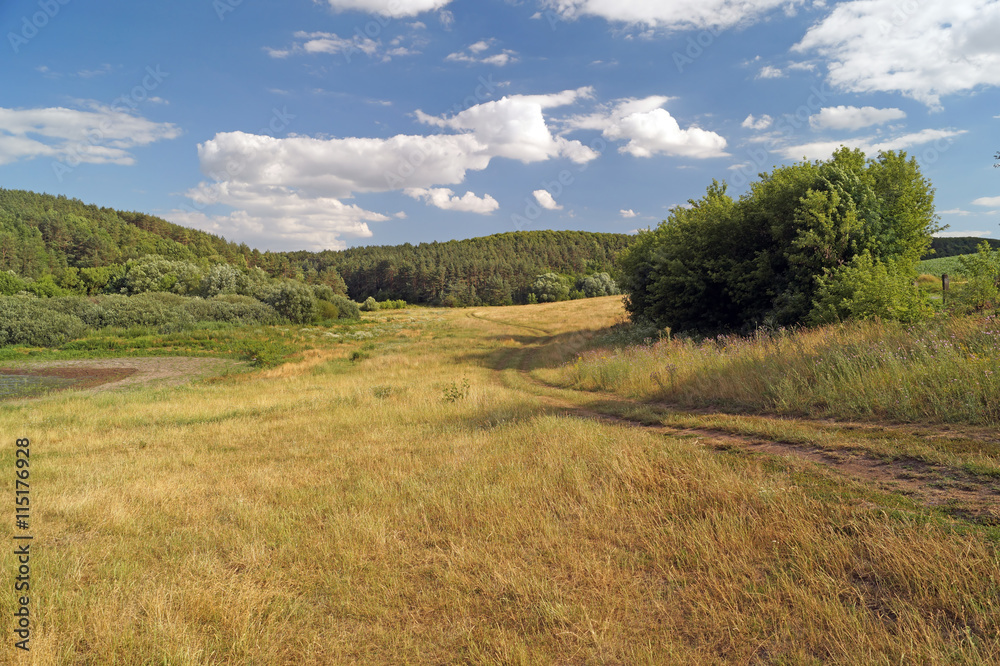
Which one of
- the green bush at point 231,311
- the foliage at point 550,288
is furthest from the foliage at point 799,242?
the foliage at point 550,288

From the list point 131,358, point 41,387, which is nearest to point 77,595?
point 41,387

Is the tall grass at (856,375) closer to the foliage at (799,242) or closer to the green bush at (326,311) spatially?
the foliage at (799,242)

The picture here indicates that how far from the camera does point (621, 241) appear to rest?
15925 cm

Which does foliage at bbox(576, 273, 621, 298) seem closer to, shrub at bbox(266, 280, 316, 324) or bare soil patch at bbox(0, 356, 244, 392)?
shrub at bbox(266, 280, 316, 324)

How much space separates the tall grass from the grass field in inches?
14.4

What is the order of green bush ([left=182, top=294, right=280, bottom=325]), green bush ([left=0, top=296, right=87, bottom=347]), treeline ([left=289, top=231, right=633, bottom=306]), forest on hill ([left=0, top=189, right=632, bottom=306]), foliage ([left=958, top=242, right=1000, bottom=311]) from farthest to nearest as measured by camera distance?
treeline ([left=289, top=231, right=633, bottom=306]), forest on hill ([left=0, top=189, right=632, bottom=306]), green bush ([left=182, top=294, right=280, bottom=325]), green bush ([left=0, top=296, right=87, bottom=347]), foliage ([left=958, top=242, right=1000, bottom=311])

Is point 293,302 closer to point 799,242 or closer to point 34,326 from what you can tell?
point 34,326

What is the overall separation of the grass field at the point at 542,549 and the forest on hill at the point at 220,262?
7475cm

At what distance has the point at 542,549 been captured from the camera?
4816 millimetres

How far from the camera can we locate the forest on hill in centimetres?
8402

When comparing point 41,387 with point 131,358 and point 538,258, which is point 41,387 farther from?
point 538,258

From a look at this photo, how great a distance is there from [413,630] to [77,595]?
3.09 m

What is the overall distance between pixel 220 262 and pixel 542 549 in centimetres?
11818

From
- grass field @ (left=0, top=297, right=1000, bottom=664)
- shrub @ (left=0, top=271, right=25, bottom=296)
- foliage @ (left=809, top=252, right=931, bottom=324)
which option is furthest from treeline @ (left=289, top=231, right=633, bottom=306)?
grass field @ (left=0, top=297, right=1000, bottom=664)
